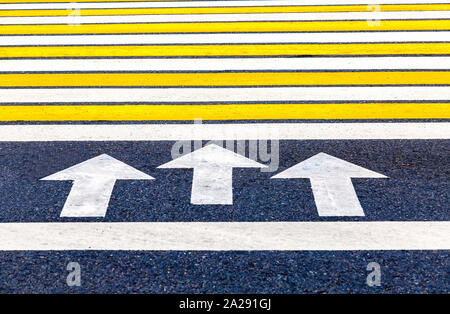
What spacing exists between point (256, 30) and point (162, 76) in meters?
2.28

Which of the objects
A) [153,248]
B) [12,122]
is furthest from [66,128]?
[153,248]

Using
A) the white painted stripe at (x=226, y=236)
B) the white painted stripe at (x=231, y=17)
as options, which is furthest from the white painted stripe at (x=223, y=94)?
the white painted stripe at (x=231, y=17)

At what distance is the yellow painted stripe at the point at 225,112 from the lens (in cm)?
644

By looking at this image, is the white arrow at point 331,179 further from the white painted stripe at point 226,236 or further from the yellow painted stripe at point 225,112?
the yellow painted stripe at point 225,112

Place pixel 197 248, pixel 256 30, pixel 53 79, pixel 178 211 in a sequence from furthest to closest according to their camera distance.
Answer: pixel 256 30
pixel 53 79
pixel 178 211
pixel 197 248

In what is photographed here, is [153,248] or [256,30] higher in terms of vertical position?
[256,30]

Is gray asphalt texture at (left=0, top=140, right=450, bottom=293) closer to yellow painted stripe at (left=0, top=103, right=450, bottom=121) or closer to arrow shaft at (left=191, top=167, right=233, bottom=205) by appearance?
arrow shaft at (left=191, top=167, right=233, bottom=205)

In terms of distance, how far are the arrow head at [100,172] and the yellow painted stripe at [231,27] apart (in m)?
4.46

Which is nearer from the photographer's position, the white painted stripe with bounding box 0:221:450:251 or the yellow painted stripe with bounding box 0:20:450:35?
the white painted stripe with bounding box 0:221:450:251

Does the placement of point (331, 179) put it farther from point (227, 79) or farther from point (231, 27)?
point (231, 27)

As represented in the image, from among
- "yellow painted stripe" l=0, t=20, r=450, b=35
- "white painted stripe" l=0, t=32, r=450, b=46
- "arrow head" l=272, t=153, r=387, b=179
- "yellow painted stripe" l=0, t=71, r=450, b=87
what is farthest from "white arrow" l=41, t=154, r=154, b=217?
"yellow painted stripe" l=0, t=20, r=450, b=35

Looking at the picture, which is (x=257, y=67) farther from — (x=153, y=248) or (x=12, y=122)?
(x=153, y=248)

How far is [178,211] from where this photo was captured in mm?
4617

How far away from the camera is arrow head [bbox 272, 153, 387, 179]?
16.9 ft
